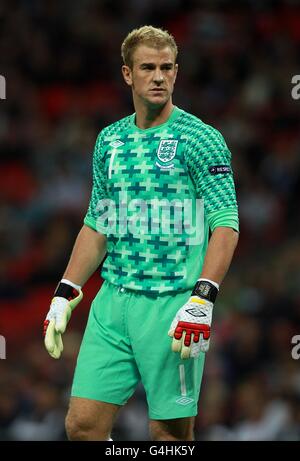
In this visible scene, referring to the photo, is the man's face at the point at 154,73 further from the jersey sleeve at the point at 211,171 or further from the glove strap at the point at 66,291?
the glove strap at the point at 66,291

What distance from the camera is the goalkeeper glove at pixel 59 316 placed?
475cm

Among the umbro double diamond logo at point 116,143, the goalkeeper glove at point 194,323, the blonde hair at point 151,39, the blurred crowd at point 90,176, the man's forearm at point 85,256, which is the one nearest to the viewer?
the goalkeeper glove at point 194,323

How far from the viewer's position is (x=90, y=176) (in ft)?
31.3

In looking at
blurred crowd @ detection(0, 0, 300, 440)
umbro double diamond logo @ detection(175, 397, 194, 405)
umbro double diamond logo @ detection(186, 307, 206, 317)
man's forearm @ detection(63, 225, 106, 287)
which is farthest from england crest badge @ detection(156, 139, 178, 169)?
blurred crowd @ detection(0, 0, 300, 440)

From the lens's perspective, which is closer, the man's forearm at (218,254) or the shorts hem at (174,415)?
the man's forearm at (218,254)

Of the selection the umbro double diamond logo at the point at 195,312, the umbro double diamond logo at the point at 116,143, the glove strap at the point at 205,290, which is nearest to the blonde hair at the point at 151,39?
the umbro double diamond logo at the point at 116,143

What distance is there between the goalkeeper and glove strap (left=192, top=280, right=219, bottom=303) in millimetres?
108

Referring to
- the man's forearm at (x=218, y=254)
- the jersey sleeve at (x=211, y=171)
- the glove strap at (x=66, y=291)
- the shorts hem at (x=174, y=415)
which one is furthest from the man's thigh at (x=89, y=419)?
the jersey sleeve at (x=211, y=171)

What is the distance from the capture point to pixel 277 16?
10844 mm

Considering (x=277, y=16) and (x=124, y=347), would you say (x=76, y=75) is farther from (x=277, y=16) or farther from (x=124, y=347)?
(x=124, y=347)

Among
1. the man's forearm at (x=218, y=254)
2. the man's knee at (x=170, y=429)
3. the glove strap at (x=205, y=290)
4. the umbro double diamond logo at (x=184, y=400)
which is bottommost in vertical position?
the man's knee at (x=170, y=429)

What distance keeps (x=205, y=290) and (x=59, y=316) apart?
785 millimetres

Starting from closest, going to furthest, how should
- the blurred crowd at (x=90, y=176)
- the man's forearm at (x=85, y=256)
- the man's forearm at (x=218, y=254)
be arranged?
the man's forearm at (x=218, y=254), the man's forearm at (x=85, y=256), the blurred crowd at (x=90, y=176)

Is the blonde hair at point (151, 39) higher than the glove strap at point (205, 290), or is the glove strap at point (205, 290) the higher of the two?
the blonde hair at point (151, 39)
